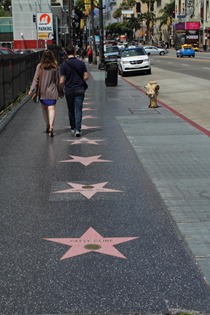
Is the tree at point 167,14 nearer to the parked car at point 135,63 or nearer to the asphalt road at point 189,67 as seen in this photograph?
the asphalt road at point 189,67

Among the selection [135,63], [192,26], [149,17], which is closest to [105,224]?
[135,63]

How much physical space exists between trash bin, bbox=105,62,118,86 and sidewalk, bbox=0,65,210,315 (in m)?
14.1

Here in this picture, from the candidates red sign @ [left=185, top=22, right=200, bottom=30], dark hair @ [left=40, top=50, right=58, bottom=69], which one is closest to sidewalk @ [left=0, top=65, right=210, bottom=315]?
dark hair @ [left=40, top=50, right=58, bottom=69]

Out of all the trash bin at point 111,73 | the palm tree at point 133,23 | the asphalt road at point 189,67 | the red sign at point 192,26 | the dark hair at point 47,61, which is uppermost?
the palm tree at point 133,23

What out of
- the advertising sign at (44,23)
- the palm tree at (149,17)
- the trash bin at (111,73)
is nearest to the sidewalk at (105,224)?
the trash bin at (111,73)

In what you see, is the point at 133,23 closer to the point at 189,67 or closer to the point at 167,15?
the point at 167,15

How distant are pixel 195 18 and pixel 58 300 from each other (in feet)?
353

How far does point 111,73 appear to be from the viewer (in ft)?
82.8

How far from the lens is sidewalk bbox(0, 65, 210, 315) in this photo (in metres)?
3.99

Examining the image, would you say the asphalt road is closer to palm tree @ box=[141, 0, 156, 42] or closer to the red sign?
the red sign

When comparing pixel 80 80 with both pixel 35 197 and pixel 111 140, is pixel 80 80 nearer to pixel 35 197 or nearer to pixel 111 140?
pixel 111 140

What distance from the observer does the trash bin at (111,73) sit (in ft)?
82.1

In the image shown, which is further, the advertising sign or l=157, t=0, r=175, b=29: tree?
l=157, t=0, r=175, b=29: tree

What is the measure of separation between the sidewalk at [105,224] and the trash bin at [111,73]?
46.2 feet
